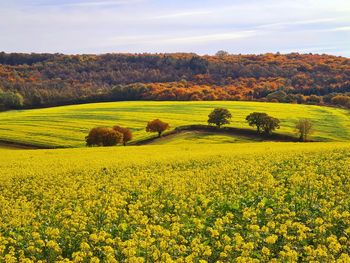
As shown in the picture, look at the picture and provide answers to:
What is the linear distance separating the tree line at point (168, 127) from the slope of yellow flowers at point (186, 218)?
142 feet

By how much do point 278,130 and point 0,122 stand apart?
156ft

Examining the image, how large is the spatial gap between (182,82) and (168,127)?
90.0 metres

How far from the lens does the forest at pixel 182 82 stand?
132125mm

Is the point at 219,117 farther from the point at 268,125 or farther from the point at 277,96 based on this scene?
the point at 277,96

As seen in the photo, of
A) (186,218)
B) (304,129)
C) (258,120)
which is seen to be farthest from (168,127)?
(186,218)

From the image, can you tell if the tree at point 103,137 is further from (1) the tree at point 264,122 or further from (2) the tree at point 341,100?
(2) the tree at point 341,100

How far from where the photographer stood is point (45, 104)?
130m

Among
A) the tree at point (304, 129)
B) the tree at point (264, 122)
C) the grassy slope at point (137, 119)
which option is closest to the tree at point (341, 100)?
the grassy slope at point (137, 119)

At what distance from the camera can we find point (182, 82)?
167 m

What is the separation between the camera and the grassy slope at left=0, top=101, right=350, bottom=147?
7388 cm

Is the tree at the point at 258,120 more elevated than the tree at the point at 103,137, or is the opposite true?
the tree at the point at 258,120

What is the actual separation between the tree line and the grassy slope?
2.11 meters

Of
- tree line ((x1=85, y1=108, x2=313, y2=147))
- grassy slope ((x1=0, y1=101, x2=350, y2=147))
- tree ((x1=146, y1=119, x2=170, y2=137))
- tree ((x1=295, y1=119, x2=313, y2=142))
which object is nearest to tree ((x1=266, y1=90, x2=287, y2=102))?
grassy slope ((x1=0, y1=101, x2=350, y2=147))

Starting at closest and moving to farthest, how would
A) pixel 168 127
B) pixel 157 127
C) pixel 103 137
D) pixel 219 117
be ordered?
pixel 103 137 → pixel 157 127 → pixel 168 127 → pixel 219 117
